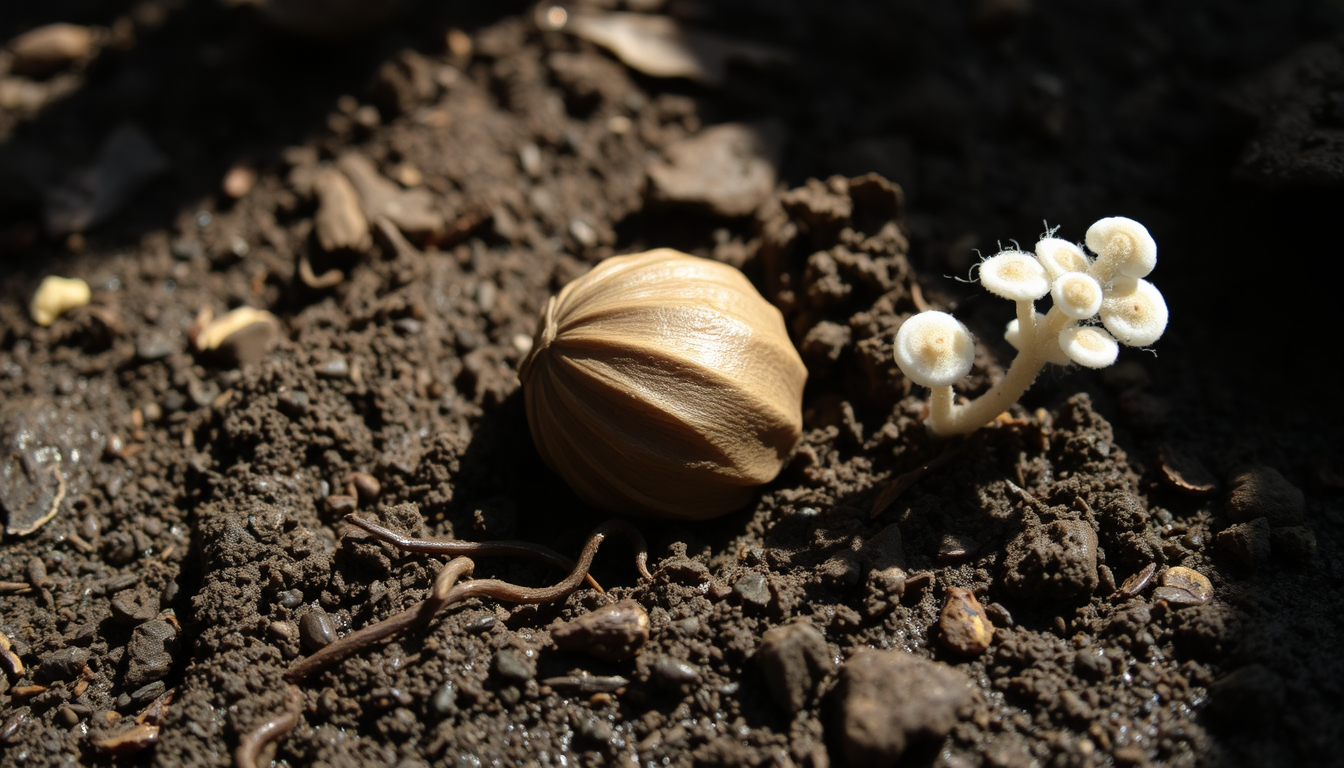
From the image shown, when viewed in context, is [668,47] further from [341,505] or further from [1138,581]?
[1138,581]

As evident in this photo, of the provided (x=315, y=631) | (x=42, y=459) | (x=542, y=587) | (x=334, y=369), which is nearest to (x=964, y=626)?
(x=542, y=587)

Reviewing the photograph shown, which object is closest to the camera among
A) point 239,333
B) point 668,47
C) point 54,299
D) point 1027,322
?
point 1027,322

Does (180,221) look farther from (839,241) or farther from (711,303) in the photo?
(839,241)

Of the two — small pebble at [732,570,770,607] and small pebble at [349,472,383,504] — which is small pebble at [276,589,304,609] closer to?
small pebble at [349,472,383,504]

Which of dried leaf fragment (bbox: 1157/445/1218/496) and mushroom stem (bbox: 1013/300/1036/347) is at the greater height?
mushroom stem (bbox: 1013/300/1036/347)

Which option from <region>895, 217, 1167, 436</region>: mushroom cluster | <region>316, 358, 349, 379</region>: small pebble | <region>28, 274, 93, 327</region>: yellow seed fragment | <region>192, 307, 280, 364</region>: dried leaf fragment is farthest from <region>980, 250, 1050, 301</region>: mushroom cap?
<region>28, 274, 93, 327</region>: yellow seed fragment

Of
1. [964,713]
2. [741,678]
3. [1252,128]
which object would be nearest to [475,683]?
[741,678]

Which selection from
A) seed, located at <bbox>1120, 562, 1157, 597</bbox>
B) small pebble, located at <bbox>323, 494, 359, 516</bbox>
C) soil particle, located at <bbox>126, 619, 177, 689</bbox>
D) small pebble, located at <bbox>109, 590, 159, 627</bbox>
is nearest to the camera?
seed, located at <bbox>1120, 562, 1157, 597</bbox>
